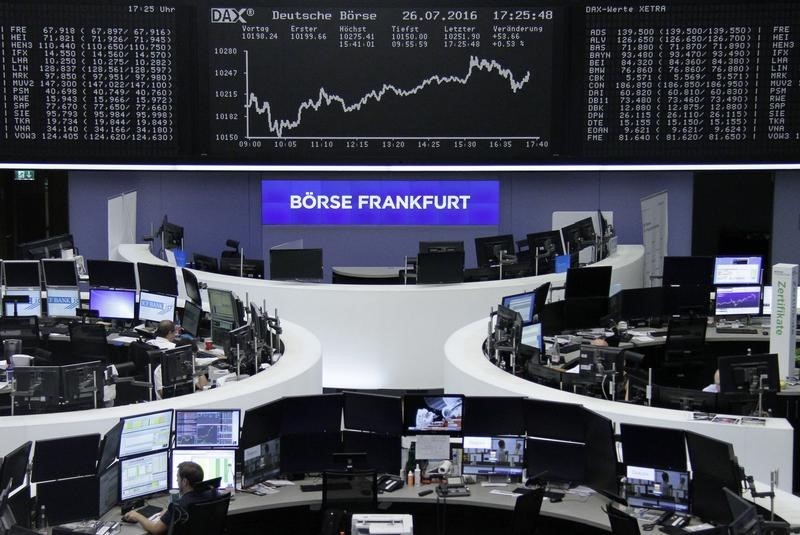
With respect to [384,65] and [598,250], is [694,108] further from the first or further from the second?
[384,65]

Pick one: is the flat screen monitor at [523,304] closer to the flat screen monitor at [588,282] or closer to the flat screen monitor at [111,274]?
the flat screen monitor at [588,282]

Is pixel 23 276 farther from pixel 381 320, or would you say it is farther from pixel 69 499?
→ pixel 69 499

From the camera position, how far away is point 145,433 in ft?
25.1

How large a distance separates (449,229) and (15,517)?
29.1ft

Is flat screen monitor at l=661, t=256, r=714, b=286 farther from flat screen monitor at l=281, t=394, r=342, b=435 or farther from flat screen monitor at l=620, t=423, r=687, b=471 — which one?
flat screen monitor at l=281, t=394, r=342, b=435

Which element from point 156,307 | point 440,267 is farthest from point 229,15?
point 440,267

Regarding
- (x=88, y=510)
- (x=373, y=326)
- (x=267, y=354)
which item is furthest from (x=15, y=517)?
(x=373, y=326)

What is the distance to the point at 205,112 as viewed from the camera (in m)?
13.0

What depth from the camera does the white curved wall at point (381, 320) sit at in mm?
12195

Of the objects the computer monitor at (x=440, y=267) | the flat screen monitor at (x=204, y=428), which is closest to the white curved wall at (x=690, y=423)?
the flat screen monitor at (x=204, y=428)

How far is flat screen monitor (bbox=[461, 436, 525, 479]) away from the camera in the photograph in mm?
8148

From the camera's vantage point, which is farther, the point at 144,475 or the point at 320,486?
the point at 320,486

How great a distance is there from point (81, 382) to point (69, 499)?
5.22 ft

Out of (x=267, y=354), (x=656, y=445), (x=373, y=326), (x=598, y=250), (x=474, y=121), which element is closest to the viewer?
(x=656, y=445)
